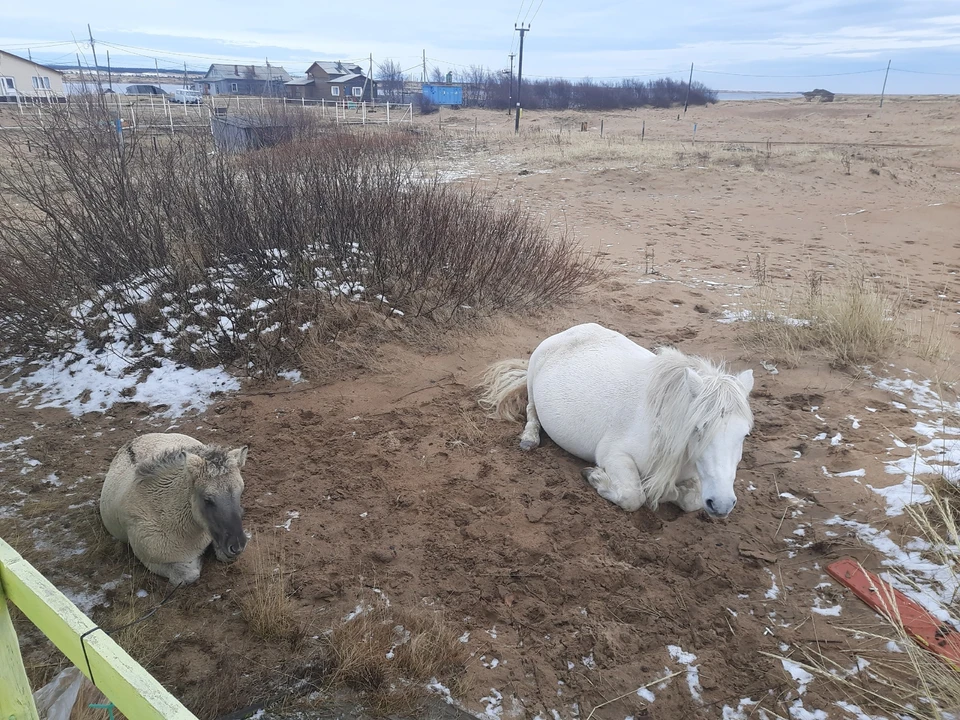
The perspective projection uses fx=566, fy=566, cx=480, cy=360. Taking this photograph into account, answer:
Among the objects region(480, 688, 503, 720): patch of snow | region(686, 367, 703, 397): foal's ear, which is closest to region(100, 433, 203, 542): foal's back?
region(480, 688, 503, 720): patch of snow

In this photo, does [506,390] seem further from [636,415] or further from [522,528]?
[522,528]

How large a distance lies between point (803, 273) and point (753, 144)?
19.2 metres

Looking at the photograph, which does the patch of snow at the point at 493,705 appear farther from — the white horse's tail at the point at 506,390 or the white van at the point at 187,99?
the white van at the point at 187,99

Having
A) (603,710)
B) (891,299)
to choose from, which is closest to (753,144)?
(891,299)

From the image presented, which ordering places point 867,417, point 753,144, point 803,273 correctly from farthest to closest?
point 753,144 → point 803,273 → point 867,417

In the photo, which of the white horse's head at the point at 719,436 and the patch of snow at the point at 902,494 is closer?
the white horse's head at the point at 719,436

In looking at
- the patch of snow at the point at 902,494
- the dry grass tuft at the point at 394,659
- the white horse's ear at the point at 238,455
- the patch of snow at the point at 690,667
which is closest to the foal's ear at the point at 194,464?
the white horse's ear at the point at 238,455

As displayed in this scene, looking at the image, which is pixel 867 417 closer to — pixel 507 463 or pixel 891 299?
pixel 507 463

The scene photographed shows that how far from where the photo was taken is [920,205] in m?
13.4

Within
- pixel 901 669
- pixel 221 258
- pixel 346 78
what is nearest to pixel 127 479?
pixel 221 258

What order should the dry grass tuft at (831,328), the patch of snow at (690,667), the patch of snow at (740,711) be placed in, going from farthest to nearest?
the dry grass tuft at (831,328), the patch of snow at (690,667), the patch of snow at (740,711)

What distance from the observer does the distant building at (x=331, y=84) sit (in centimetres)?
5103

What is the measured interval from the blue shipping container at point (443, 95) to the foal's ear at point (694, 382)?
184 ft

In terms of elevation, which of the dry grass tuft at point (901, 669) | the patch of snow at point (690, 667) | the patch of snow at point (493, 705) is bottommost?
the patch of snow at point (493, 705)
